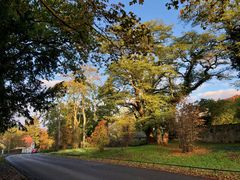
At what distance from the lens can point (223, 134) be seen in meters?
28.2

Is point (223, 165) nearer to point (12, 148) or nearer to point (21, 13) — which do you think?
point (21, 13)

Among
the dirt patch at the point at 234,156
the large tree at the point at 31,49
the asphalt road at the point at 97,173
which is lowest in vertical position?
the asphalt road at the point at 97,173

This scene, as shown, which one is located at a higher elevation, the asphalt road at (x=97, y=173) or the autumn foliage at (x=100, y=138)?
the autumn foliage at (x=100, y=138)

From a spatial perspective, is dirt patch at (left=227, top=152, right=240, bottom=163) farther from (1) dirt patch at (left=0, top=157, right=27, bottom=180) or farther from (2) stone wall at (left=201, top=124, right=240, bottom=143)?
(1) dirt patch at (left=0, top=157, right=27, bottom=180)

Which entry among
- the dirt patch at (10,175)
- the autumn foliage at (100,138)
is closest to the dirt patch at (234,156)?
the dirt patch at (10,175)

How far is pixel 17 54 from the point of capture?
9953mm

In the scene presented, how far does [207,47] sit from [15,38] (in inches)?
878

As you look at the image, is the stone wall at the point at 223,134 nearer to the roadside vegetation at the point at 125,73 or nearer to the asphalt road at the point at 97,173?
the roadside vegetation at the point at 125,73

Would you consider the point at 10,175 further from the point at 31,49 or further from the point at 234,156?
the point at 234,156

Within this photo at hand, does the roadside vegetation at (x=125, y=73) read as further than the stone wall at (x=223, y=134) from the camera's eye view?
No

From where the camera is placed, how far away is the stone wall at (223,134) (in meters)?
26.9

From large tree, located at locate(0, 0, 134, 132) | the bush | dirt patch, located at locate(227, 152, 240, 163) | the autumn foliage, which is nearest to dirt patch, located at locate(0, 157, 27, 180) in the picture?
large tree, located at locate(0, 0, 134, 132)

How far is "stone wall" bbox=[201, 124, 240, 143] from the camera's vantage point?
2689 centimetres

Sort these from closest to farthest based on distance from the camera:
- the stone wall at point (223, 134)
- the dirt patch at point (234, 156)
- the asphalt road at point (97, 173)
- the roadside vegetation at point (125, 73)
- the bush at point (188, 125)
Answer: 1. the roadside vegetation at point (125, 73)
2. the asphalt road at point (97, 173)
3. the dirt patch at point (234, 156)
4. the bush at point (188, 125)
5. the stone wall at point (223, 134)
